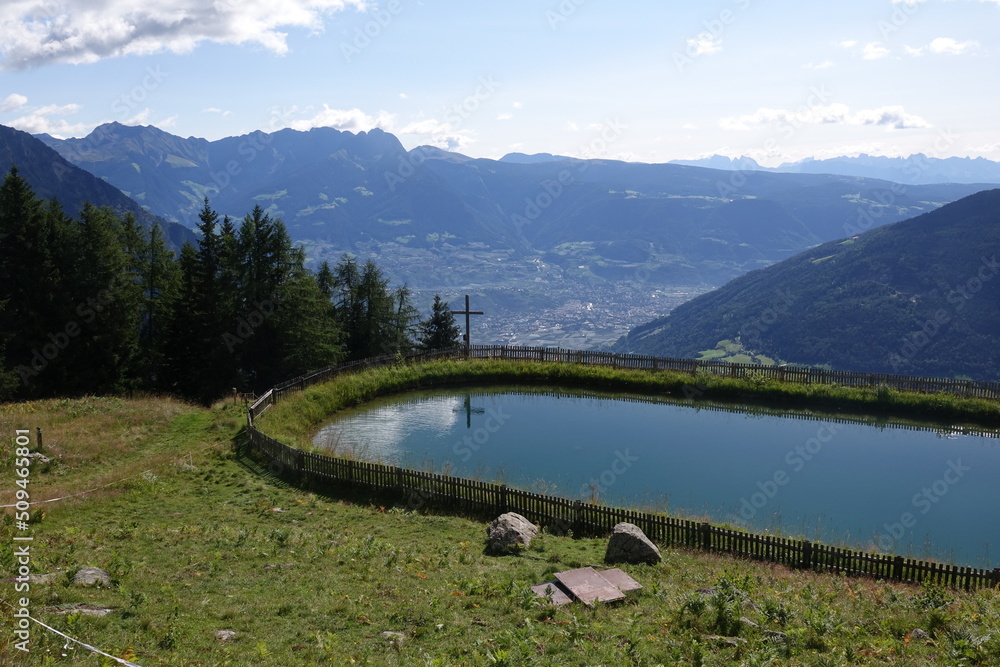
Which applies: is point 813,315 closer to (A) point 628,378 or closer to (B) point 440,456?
(A) point 628,378

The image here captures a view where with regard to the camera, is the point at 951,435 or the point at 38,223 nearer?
the point at 951,435

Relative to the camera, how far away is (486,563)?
14125 millimetres

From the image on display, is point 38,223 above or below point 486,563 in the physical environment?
above

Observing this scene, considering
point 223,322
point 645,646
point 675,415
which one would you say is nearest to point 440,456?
point 675,415

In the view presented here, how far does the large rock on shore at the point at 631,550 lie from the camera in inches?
568

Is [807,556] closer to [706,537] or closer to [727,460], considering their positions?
[706,537]

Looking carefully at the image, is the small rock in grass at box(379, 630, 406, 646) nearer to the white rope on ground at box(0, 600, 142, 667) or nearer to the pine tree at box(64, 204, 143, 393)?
the white rope on ground at box(0, 600, 142, 667)

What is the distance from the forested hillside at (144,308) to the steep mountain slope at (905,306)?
135492mm

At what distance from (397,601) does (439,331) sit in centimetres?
4193

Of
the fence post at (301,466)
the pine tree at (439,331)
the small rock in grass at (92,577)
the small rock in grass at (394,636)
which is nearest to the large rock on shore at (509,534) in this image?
the small rock in grass at (394,636)

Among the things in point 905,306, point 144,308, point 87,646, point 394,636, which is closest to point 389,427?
point 394,636

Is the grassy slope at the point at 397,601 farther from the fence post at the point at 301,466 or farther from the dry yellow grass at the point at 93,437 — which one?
the fence post at the point at 301,466

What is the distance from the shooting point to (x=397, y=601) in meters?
11.3

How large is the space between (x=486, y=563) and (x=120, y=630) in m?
7.22
